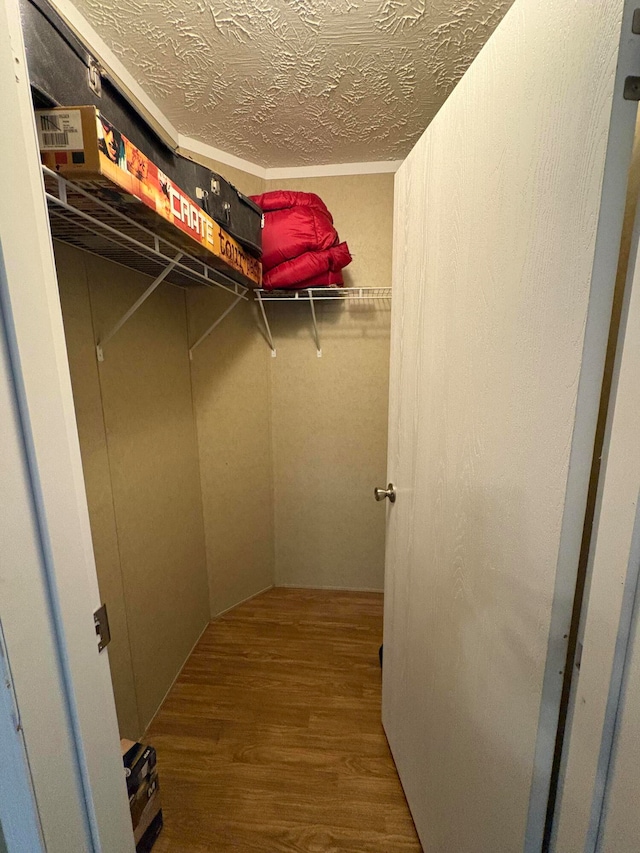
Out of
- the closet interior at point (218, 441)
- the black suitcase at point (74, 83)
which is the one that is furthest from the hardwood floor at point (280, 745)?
the black suitcase at point (74, 83)

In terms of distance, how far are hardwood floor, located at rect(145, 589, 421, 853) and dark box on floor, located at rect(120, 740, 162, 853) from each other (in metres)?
0.07

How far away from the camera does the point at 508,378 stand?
60 centimetres

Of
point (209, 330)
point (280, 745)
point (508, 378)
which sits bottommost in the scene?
point (280, 745)

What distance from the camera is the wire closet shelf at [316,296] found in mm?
1757

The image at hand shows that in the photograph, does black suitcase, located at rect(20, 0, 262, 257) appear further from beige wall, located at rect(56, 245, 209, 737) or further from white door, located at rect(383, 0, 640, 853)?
white door, located at rect(383, 0, 640, 853)

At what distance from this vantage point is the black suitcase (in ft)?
1.94

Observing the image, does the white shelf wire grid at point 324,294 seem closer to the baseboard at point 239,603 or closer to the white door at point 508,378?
the white door at point 508,378

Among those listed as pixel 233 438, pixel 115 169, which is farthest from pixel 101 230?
pixel 233 438

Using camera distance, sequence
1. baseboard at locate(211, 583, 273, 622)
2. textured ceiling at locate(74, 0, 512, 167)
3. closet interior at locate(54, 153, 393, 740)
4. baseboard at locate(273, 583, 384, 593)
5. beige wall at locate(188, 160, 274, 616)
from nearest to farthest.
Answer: textured ceiling at locate(74, 0, 512, 167), closet interior at locate(54, 153, 393, 740), beige wall at locate(188, 160, 274, 616), baseboard at locate(211, 583, 273, 622), baseboard at locate(273, 583, 384, 593)

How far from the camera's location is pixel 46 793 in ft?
1.69

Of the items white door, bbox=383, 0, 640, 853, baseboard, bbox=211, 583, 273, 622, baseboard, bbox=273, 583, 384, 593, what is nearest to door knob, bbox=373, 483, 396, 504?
white door, bbox=383, 0, 640, 853

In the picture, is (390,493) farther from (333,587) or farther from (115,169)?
(333,587)

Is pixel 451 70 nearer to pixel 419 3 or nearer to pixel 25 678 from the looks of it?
pixel 419 3

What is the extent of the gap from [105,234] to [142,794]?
1.59m
